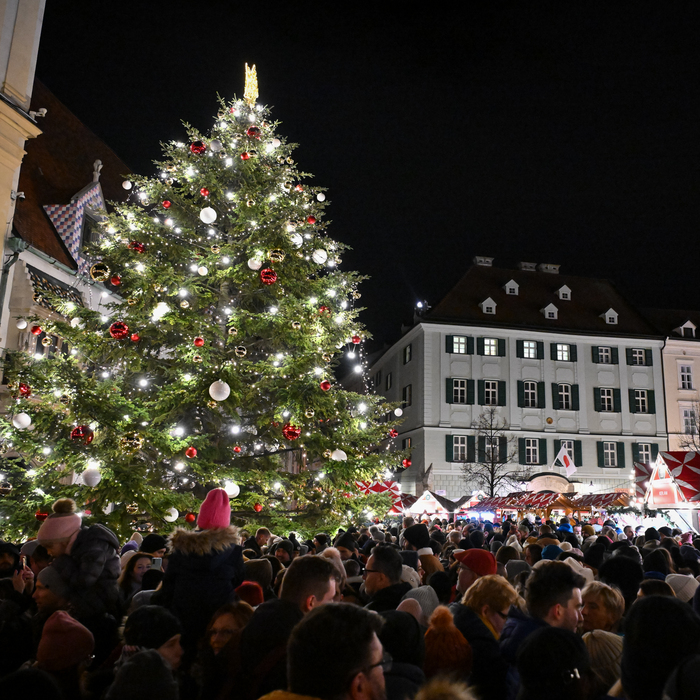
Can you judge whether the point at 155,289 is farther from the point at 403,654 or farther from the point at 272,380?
the point at 403,654

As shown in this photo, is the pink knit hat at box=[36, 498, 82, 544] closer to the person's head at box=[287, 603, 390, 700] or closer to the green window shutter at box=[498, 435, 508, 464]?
the person's head at box=[287, 603, 390, 700]

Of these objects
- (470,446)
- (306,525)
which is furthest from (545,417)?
(306,525)

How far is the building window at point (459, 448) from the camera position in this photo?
4211cm

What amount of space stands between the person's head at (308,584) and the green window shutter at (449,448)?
38848mm

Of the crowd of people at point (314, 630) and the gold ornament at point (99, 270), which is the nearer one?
the crowd of people at point (314, 630)

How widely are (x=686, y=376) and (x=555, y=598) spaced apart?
4894 centimetres

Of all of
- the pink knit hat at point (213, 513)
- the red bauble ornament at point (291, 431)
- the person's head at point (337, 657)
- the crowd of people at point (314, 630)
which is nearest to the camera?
the person's head at point (337, 657)

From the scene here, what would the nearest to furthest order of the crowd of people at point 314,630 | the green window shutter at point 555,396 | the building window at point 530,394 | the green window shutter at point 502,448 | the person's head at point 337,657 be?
the person's head at point 337,657 → the crowd of people at point 314,630 → the green window shutter at point 502,448 → the building window at point 530,394 → the green window shutter at point 555,396

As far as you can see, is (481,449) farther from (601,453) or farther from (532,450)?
(601,453)

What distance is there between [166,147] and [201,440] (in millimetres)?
6356

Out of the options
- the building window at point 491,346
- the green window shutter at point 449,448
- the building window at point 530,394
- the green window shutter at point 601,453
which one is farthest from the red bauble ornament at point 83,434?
the green window shutter at point 601,453

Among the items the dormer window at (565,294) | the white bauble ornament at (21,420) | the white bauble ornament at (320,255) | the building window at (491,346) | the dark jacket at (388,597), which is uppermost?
the dormer window at (565,294)

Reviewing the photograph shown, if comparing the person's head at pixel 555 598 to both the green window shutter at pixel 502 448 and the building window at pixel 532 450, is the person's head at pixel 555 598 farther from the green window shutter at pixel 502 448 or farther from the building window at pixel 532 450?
the building window at pixel 532 450

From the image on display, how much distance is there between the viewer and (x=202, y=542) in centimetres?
464
